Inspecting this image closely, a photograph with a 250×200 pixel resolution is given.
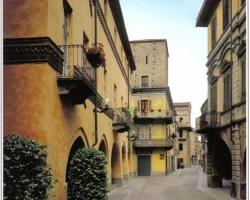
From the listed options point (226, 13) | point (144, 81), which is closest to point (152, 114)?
point (144, 81)

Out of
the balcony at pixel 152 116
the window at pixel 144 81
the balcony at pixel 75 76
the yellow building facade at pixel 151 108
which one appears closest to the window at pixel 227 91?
the balcony at pixel 75 76

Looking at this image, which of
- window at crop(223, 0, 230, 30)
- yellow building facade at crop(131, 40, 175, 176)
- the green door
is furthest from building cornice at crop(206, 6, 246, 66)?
the green door

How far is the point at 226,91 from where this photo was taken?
21.2 meters

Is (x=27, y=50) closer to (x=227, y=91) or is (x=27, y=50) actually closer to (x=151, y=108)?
(x=227, y=91)

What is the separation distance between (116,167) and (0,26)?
73.0 feet

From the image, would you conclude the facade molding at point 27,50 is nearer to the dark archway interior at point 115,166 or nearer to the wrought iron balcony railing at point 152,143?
the dark archway interior at point 115,166

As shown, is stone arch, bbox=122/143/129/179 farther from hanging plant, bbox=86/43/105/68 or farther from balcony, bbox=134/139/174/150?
hanging plant, bbox=86/43/105/68

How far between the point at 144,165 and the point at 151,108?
5.32 meters

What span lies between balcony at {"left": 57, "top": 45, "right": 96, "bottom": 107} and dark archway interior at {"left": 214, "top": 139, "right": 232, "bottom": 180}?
14632mm

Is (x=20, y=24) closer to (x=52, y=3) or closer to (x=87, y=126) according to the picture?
(x=52, y=3)

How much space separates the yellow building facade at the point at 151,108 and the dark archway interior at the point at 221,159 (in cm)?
1556

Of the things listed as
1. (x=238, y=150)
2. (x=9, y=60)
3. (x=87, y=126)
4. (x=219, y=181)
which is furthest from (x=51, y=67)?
(x=219, y=181)

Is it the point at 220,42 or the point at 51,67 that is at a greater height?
the point at 220,42

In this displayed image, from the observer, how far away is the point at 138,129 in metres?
43.3
